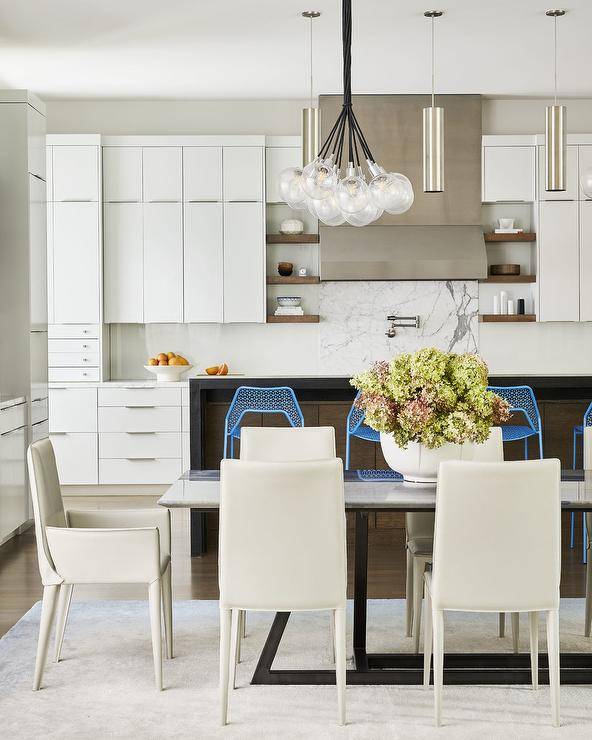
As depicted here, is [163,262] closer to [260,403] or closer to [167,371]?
[167,371]

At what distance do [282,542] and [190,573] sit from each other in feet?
6.45

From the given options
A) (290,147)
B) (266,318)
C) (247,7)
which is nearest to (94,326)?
(266,318)

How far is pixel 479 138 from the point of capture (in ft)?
22.8

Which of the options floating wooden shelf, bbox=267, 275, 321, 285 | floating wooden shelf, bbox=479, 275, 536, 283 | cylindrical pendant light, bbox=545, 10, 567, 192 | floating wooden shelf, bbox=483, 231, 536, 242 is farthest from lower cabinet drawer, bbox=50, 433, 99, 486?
cylindrical pendant light, bbox=545, 10, 567, 192

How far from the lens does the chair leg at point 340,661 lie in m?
2.61

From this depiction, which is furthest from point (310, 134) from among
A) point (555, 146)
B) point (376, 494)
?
point (376, 494)

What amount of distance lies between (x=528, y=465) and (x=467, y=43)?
12.7ft

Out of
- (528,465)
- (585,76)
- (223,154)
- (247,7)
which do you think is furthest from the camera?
(223,154)

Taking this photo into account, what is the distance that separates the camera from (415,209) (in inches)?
273

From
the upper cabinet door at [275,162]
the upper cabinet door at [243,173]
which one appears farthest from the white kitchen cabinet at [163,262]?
the upper cabinet door at [275,162]

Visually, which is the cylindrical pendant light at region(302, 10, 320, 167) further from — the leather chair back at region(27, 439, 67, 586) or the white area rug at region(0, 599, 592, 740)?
the white area rug at region(0, 599, 592, 740)

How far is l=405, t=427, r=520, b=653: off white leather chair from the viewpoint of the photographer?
3271 millimetres

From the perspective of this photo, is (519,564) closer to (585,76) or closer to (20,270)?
(20,270)

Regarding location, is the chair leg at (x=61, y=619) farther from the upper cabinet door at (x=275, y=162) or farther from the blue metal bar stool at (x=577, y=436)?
the upper cabinet door at (x=275, y=162)
